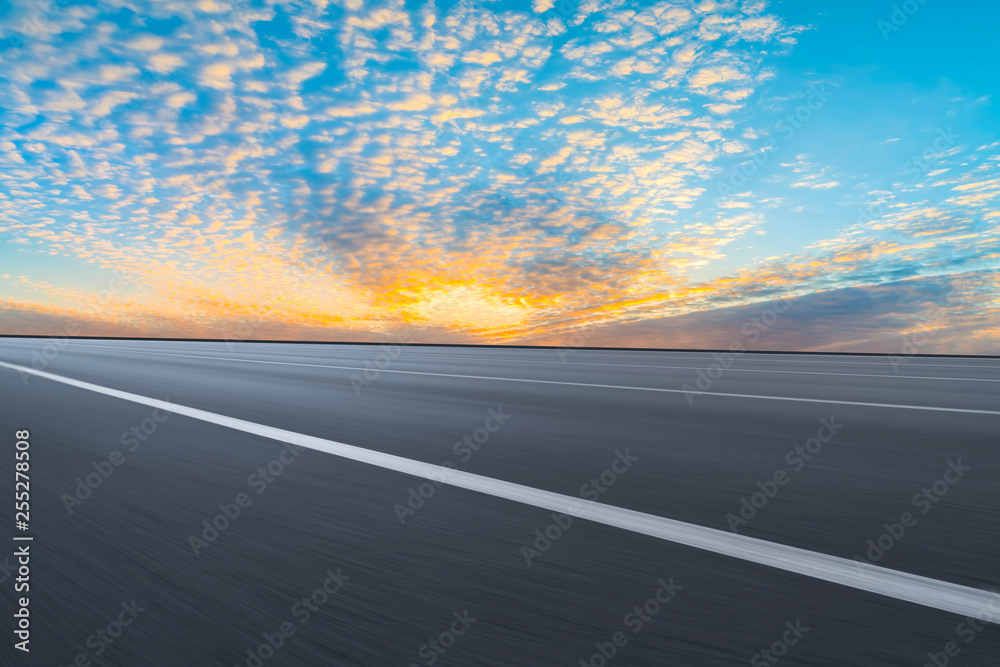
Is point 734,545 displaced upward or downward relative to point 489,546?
upward

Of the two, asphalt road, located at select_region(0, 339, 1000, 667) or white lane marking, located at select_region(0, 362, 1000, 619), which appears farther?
white lane marking, located at select_region(0, 362, 1000, 619)

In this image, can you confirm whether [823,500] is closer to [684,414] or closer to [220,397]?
[684,414]

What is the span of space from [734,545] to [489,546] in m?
0.92

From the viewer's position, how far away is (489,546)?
2.43m

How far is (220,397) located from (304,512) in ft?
17.4

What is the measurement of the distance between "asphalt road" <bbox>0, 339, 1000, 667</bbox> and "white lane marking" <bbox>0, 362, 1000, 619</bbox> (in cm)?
7

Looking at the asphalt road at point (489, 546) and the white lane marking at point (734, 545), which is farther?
the white lane marking at point (734, 545)

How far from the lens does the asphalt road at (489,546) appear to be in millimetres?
1700

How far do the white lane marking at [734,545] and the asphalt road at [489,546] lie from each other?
0.07 meters

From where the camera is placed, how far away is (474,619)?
1.82 metres

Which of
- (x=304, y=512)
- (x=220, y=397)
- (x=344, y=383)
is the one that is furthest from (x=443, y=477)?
Answer: (x=344, y=383)

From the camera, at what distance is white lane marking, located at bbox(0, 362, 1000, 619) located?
198 cm

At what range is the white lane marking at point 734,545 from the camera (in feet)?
6.49

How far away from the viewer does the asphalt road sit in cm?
170
